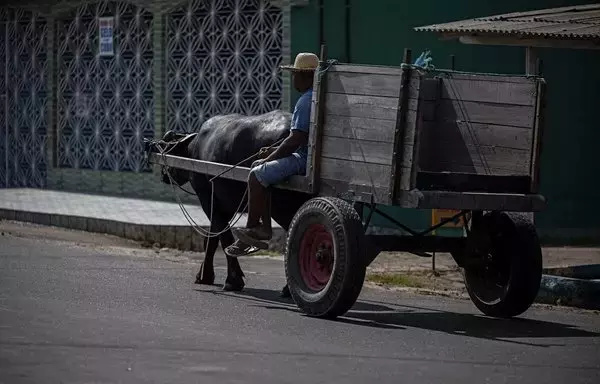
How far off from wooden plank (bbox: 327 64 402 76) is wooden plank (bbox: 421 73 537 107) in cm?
38

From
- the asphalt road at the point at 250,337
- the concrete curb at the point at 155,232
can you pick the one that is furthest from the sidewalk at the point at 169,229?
the asphalt road at the point at 250,337

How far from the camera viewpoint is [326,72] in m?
11.0

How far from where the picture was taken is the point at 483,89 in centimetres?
1072

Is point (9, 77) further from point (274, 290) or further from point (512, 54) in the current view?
point (274, 290)

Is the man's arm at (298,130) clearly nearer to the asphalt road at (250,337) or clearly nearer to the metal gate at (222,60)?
the asphalt road at (250,337)

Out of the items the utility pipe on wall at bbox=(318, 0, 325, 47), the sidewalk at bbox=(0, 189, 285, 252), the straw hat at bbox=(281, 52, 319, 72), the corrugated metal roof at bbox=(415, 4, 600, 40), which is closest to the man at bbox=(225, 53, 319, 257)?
the straw hat at bbox=(281, 52, 319, 72)

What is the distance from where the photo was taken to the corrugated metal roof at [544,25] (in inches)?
524

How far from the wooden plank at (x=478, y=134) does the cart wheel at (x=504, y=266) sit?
67 centimetres

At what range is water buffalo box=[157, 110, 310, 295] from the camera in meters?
12.3

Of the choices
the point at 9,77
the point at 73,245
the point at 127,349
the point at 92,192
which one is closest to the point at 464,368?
the point at 127,349

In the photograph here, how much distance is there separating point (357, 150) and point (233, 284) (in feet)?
8.23

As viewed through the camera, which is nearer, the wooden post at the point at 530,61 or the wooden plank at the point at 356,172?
the wooden plank at the point at 356,172

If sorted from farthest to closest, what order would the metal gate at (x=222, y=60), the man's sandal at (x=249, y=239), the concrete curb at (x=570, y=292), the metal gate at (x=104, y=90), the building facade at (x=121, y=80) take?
1. the metal gate at (x=104, y=90)
2. the building facade at (x=121, y=80)
3. the metal gate at (x=222, y=60)
4. the concrete curb at (x=570, y=292)
5. the man's sandal at (x=249, y=239)

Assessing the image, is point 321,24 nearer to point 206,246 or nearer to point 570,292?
point 206,246
